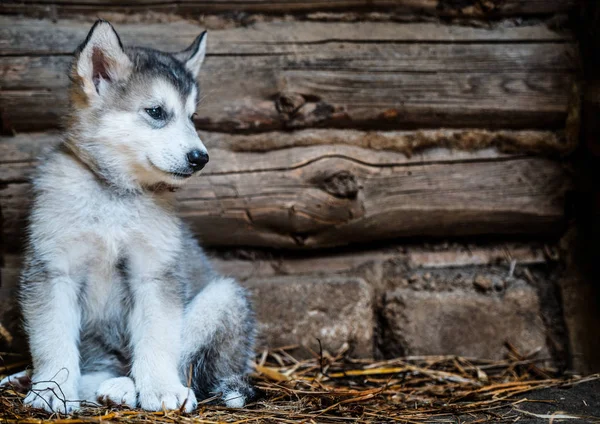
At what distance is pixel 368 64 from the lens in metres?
3.77

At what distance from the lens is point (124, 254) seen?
120 inches

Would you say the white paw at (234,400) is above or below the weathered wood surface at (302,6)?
below

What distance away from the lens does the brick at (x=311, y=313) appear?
3.79 m

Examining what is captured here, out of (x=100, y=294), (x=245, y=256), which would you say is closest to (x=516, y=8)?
(x=245, y=256)

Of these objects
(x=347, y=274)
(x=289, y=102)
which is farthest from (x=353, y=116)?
(x=347, y=274)

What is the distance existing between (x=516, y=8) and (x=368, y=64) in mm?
984

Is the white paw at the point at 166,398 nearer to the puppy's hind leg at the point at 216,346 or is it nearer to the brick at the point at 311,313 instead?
the puppy's hind leg at the point at 216,346

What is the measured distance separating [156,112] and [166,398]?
1327 mm

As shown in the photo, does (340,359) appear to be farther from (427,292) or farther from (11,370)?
(11,370)

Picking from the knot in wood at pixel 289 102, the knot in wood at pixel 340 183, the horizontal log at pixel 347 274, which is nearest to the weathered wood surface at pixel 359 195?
the knot in wood at pixel 340 183

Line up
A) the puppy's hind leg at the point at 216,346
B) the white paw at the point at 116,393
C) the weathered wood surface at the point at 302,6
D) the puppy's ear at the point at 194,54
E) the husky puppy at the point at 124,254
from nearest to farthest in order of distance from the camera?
the white paw at the point at 116,393
the husky puppy at the point at 124,254
the puppy's hind leg at the point at 216,346
the puppy's ear at the point at 194,54
the weathered wood surface at the point at 302,6

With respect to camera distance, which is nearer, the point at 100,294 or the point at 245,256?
the point at 100,294

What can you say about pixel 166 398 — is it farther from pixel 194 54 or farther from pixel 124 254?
pixel 194 54

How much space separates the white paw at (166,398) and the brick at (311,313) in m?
1.00
